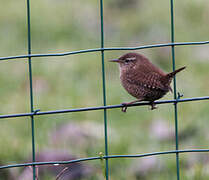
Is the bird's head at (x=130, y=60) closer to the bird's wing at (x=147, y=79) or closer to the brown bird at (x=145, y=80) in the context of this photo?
the brown bird at (x=145, y=80)

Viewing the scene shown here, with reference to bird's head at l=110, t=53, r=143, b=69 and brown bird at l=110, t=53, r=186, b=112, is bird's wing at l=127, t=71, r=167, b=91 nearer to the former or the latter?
brown bird at l=110, t=53, r=186, b=112

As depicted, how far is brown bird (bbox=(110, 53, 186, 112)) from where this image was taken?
16.3ft

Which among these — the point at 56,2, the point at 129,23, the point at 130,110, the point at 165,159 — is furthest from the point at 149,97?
the point at 56,2

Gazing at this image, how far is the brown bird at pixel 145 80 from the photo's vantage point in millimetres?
4953

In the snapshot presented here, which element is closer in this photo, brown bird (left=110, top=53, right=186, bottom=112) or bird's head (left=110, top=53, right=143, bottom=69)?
brown bird (left=110, top=53, right=186, bottom=112)

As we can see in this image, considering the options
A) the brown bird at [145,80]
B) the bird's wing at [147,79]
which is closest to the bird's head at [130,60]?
the brown bird at [145,80]

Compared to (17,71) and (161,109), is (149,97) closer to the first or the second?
(161,109)

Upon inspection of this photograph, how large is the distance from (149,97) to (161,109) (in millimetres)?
2210

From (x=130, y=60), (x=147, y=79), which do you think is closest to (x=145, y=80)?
(x=147, y=79)

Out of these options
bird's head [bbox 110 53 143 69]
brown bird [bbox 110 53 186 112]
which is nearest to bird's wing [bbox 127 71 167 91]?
brown bird [bbox 110 53 186 112]

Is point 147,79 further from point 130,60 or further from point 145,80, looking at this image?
point 130,60

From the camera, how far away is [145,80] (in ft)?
16.8

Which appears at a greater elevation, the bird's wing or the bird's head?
the bird's head

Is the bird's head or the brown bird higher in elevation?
the bird's head
